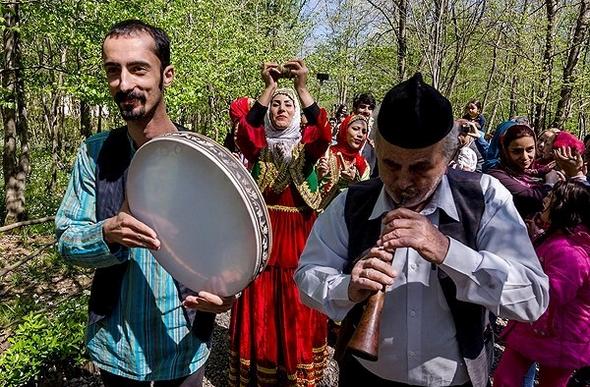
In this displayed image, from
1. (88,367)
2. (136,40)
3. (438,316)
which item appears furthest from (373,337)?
(88,367)

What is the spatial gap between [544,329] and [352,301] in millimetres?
1831

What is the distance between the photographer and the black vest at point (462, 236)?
1.45 meters

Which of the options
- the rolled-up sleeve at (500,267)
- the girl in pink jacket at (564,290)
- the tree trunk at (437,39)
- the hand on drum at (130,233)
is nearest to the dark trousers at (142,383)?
the hand on drum at (130,233)

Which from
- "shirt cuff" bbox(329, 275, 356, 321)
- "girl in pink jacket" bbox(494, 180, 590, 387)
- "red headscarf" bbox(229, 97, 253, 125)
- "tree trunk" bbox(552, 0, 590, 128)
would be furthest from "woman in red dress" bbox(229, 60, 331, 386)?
"tree trunk" bbox(552, 0, 590, 128)

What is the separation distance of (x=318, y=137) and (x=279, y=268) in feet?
3.08

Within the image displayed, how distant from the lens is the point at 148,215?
5.24 feet

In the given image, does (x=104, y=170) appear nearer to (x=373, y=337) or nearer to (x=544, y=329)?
(x=373, y=337)

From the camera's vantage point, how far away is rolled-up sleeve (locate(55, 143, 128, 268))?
157 centimetres

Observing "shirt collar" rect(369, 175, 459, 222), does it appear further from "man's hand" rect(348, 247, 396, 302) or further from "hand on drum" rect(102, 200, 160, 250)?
"hand on drum" rect(102, 200, 160, 250)

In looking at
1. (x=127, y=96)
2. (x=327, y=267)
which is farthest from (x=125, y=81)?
(x=327, y=267)

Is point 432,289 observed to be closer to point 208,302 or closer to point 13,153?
point 208,302

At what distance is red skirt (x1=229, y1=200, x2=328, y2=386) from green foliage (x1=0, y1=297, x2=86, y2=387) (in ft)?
3.56

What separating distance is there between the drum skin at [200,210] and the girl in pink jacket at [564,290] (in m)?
1.87

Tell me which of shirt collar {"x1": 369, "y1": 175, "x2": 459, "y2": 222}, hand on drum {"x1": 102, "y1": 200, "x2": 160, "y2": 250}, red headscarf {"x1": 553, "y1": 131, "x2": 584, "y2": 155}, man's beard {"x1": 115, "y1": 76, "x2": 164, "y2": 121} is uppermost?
man's beard {"x1": 115, "y1": 76, "x2": 164, "y2": 121}
